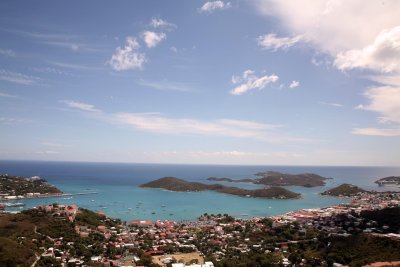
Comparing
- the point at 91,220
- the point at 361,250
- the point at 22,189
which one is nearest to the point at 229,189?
the point at 22,189

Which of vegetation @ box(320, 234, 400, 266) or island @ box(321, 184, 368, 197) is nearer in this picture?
vegetation @ box(320, 234, 400, 266)

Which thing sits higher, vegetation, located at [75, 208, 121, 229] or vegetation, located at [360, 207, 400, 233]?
vegetation, located at [360, 207, 400, 233]

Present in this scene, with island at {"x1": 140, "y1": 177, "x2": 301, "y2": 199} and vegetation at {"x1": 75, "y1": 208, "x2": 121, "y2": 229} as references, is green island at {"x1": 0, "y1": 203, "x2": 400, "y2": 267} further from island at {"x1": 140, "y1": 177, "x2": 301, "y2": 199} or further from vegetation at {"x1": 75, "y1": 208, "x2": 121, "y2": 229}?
island at {"x1": 140, "y1": 177, "x2": 301, "y2": 199}

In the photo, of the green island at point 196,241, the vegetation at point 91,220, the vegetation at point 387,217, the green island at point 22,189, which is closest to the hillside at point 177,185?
the green island at point 22,189

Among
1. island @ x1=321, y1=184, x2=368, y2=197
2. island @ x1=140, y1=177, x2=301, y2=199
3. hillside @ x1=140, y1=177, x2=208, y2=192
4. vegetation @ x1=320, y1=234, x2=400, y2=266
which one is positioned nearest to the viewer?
vegetation @ x1=320, y1=234, x2=400, y2=266

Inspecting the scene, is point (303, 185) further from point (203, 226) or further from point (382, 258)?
point (382, 258)

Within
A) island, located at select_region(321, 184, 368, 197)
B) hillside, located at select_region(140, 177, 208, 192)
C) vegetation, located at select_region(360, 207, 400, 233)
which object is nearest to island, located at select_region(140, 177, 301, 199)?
hillside, located at select_region(140, 177, 208, 192)

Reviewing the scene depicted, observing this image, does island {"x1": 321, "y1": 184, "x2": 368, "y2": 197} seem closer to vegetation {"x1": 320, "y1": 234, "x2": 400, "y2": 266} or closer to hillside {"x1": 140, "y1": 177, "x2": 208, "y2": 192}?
hillside {"x1": 140, "y1": 177, "x2": 208, "y2": 192}

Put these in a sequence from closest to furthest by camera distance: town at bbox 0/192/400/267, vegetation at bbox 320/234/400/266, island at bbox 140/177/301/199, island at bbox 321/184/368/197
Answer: vegetation at bbox 320/234/400/266, town at bbox 0/192/400/267, island at bbox 140/177/301/199, island at bbox 321/184/368/197

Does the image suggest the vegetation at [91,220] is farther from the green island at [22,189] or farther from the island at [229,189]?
the island at [229,189]
